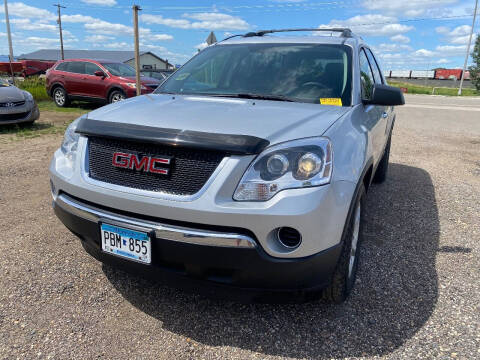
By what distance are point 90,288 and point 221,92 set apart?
1710 mm

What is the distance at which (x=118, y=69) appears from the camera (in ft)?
41.3

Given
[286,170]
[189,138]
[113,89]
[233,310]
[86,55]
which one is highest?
[86,55]

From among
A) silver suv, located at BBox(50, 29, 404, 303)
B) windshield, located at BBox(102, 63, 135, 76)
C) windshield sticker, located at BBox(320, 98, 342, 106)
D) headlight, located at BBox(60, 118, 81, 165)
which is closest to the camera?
silver suv, located at BBox(50, 29, 404, 303)

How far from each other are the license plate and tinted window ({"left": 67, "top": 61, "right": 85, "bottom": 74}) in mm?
12044

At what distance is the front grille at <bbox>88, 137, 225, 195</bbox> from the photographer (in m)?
1.89

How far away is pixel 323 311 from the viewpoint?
2.42 meters

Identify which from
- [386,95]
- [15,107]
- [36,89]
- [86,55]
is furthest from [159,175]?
[86,55]

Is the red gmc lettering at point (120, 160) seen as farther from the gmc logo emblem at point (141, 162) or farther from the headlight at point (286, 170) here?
the headlight at point (286, 170)

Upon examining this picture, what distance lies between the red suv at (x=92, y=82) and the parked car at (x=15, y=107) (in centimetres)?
351

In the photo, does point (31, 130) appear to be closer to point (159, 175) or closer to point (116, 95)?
point (116, 95)

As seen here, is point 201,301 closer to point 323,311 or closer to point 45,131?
point 323,311

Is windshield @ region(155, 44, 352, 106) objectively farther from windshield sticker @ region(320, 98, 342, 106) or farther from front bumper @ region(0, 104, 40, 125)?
front bumper @ region(0, 104, 40, 125)

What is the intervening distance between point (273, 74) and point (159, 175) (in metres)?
1.47

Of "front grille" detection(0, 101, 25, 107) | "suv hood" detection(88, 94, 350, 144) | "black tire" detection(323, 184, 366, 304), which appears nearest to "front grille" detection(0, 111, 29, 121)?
"front grille" detection(0, 101, 25, 107)
